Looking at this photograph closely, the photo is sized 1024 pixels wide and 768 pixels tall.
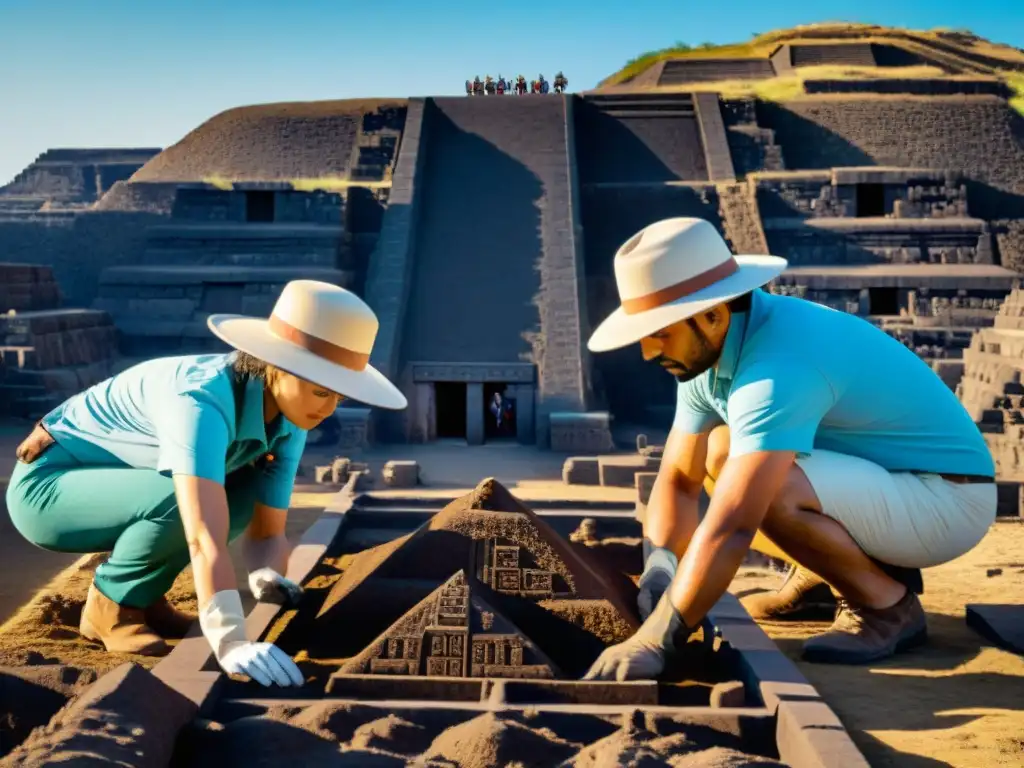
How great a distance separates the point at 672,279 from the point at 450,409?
39.4 ft

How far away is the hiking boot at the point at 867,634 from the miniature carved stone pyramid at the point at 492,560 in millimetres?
796

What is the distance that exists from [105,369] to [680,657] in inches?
502

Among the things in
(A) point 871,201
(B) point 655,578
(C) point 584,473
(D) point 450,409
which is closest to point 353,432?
(D) point 450,409

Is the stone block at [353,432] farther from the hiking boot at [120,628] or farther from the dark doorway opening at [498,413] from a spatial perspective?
the hiking boot at [120,628]

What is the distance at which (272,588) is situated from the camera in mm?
4805

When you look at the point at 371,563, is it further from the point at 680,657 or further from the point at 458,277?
the point at 458,277

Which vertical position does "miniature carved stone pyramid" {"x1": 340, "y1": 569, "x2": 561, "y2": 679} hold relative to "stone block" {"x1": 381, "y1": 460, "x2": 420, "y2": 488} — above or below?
above

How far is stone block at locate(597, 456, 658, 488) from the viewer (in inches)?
450

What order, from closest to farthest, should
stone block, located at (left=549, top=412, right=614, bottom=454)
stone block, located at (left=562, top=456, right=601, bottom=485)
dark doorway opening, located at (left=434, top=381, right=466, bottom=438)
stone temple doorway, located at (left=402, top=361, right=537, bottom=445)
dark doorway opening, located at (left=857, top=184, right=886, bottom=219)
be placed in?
stone block, located at (left=562, top=456, right=601, bottom=485)
stone block, located at (left=549, top=412, right=614, bottom=454)
stone temple doorway, located at (left=402, top=361, right=537, bottom=445)
dark doorway opening, located at (left=434, top=381, right=466, bottom=438)
dark doorway opening, located at (left=857, top=184, right=886, bottom=219)

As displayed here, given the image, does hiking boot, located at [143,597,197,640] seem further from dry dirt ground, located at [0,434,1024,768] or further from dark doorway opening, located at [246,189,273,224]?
dark doorway opening, located at [246,189,273,224]

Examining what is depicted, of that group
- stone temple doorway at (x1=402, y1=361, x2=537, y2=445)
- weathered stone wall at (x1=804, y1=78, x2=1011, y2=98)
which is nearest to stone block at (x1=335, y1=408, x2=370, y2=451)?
stone temple doorway at (x1=402, y1=361, x2=537, y2=445)

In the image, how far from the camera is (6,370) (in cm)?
1420

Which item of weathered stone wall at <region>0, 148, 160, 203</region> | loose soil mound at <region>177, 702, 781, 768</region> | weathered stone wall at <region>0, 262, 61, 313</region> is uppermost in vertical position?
weathered stone wall at <region>0, 148, 160, 203</region>

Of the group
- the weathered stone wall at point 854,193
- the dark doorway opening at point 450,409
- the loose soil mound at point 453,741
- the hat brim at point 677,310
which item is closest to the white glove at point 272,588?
the loose soil mound at point 453,741
